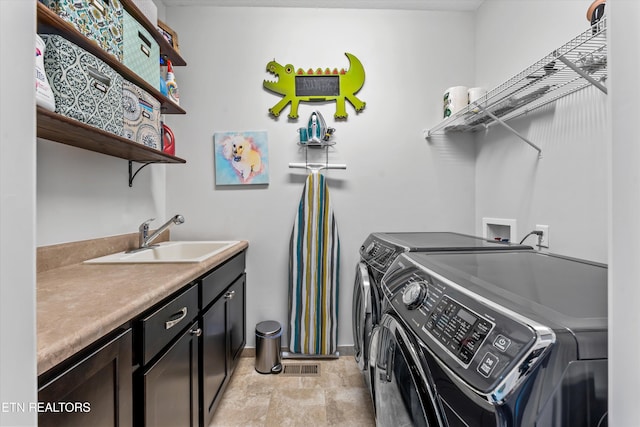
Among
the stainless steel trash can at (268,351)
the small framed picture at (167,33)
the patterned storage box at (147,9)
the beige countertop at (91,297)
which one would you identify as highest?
the small framed picture at (167,33)

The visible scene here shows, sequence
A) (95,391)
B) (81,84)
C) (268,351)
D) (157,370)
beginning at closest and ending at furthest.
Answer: (95,391)
(157,370)
(81,84)
(268,351)

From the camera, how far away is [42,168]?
113cm

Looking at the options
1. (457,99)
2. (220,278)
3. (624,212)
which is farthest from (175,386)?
(457,99)

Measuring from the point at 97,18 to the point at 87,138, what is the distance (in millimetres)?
480

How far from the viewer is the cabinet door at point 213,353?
1229 mm

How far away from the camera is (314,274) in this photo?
6.40ft

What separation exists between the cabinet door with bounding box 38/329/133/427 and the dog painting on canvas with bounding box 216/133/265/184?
4.77 feet

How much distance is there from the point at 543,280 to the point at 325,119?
1726mm

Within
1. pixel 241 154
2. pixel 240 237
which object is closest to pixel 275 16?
pixel 241 154

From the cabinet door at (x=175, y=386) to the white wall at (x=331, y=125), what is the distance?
0.94 meters

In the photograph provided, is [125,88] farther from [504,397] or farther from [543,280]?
[543,280]

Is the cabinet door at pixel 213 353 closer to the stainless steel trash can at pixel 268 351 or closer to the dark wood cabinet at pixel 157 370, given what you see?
the dark wood cabinet at pixel 157 370

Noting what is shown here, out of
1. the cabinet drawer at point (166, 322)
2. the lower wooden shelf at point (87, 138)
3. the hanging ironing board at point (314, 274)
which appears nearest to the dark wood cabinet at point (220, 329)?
the cabinet drawer at point (166, 322)

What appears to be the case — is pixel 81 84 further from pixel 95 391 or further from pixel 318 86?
pixel 318 86
